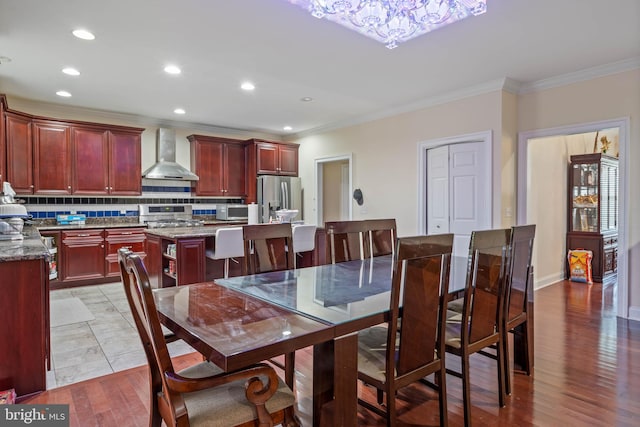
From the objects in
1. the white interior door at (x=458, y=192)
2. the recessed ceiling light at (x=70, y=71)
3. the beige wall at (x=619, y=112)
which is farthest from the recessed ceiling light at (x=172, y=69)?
the beige wall at (x=619, y=112)

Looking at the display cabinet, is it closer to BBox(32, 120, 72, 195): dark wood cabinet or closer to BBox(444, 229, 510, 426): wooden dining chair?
BBox(444, 229, 510, 426): wooden dining chair

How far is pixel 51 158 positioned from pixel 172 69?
2.64m

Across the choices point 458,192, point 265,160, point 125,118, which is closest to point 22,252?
point 125,118

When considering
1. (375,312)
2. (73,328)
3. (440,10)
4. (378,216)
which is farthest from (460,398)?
(378,216)

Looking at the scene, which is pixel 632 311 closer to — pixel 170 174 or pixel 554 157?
pixel 554 157

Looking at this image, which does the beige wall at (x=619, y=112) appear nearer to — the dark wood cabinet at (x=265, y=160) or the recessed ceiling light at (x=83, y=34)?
the dark wood cabinet at (x=265, y=160)

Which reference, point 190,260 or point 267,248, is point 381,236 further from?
point 190,260

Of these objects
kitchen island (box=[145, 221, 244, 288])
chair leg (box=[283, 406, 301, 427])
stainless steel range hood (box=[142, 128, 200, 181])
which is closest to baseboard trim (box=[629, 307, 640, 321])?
chair leg (box=[283, 406, 301, 427])

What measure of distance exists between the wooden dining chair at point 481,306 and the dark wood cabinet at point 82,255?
5.06 metres

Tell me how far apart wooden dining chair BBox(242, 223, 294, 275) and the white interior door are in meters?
2.94

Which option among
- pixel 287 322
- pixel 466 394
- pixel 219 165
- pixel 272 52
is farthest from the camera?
pixel 219 165

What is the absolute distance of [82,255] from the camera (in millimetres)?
5203

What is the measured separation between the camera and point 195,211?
6836 millimetres

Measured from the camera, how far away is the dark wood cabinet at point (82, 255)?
509cm
